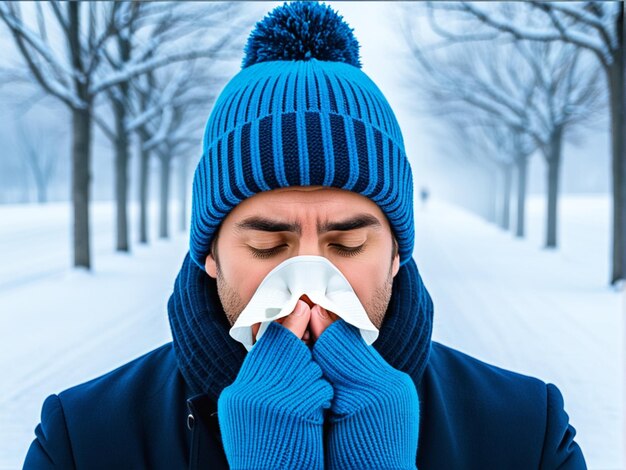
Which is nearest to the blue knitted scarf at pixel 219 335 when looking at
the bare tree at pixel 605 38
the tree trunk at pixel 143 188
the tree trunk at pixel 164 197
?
the bare tree at pixel 605 38

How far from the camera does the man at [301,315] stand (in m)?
1.69

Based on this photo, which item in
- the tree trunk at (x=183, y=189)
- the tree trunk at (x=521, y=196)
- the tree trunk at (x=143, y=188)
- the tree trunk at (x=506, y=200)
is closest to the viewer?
the tree trunk at (x=143, y=188)

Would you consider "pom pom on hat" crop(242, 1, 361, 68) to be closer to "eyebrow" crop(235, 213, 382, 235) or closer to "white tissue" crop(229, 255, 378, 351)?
"eyebrow" crop(235, 213, 382, 235)

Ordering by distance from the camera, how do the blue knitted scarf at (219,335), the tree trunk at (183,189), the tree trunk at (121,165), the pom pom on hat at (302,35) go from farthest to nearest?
the tree trunk at (183,189), the tree trunk at (121,165), the pom pom on hat at (302,35), the blue knitted scarf at (219,335)

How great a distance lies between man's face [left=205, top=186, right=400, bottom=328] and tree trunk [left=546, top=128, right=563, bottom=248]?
1476 cm

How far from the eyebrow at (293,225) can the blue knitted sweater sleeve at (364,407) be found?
27 cm

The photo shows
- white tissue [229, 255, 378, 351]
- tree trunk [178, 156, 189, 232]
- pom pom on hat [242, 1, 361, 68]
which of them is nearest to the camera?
white tissue [229, 255, 378, 351]

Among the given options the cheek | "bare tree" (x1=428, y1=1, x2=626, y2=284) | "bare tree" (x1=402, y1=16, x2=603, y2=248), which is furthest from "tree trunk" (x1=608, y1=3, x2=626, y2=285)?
the cheek

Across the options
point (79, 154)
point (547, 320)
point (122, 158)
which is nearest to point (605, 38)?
point (547, 320)

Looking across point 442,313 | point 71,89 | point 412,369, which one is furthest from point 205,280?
point 71,89

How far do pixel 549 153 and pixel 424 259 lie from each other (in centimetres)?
593

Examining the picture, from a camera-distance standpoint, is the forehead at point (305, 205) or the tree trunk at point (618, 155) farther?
the tree trunk at point (618, 155)

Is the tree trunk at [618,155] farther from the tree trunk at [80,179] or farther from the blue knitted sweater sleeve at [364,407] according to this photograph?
the blue knitted sweater sleeve at [364,407]

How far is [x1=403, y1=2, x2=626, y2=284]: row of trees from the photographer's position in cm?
967
